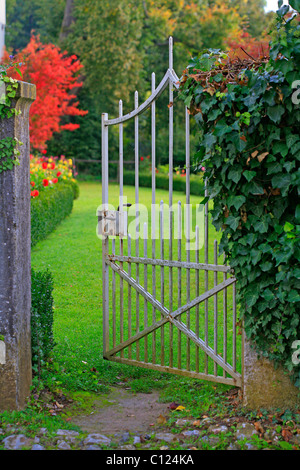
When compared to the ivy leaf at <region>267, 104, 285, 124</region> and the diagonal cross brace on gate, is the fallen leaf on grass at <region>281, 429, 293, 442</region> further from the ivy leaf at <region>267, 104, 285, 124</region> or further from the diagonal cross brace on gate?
the ivy leaf at <region>267, 104, 285, 124</region>

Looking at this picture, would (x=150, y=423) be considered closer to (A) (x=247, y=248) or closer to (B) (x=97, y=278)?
(A) (x=247, y=248)

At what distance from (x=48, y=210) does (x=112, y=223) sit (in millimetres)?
6238

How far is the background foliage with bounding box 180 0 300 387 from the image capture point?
3303 millimetres

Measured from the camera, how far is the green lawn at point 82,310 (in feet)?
15.1

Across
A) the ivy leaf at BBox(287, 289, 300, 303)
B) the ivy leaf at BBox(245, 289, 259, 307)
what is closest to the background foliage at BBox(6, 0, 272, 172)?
the ivy leaf at BBox(245, 289, 259, 307)

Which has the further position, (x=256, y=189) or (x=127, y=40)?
(x=127, y=40)

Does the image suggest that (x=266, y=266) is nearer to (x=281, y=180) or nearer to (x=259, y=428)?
(x=281, y=180)

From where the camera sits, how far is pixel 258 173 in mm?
3500

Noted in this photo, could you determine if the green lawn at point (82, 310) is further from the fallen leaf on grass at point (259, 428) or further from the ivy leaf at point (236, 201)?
the ivy leaf at point (236, 201)

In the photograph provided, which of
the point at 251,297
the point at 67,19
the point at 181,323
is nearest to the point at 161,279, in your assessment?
the point at 181,323

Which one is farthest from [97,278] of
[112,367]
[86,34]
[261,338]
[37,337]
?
[86,34]

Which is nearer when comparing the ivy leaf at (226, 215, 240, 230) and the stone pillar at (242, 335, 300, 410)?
the ivy leaf at (226, 215, 240, 230)

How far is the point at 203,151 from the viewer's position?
3705 millimetres

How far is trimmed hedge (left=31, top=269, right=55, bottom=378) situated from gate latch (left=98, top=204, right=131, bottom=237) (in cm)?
65
